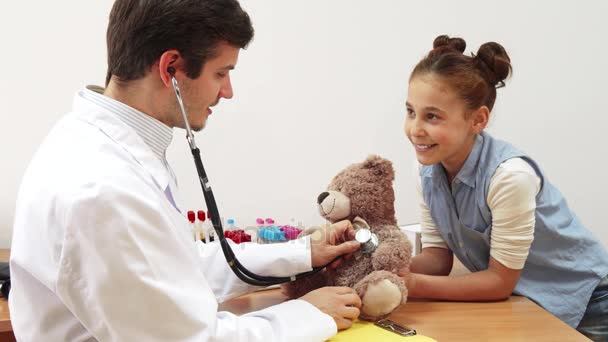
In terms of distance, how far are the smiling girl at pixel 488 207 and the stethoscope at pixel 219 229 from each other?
0.85 ft

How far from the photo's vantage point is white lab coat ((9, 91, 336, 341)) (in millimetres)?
697

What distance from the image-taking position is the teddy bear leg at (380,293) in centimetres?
98

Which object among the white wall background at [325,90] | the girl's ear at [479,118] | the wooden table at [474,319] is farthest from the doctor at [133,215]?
the white wall background at [325,90]

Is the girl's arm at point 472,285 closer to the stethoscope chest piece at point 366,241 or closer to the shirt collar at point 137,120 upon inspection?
the stethoscope chest piece at point 366,241

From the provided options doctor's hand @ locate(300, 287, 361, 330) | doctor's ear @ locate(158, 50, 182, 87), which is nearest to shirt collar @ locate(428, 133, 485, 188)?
doctor's hand @ locate(300, 287, 361, 330)

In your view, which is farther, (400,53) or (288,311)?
(400,53)

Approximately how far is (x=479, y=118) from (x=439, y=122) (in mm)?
96

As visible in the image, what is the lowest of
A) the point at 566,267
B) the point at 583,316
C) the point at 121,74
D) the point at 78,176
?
the point at 583,316

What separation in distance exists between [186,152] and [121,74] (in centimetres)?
71

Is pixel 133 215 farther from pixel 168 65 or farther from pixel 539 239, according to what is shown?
pixel 539 239

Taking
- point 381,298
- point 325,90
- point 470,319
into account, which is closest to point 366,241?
point 381,298

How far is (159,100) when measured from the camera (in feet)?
2.95

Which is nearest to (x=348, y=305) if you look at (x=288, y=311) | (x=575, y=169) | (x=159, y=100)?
(x=288, y=311)

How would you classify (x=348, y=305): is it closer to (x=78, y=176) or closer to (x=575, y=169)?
(x=78, y=176)
